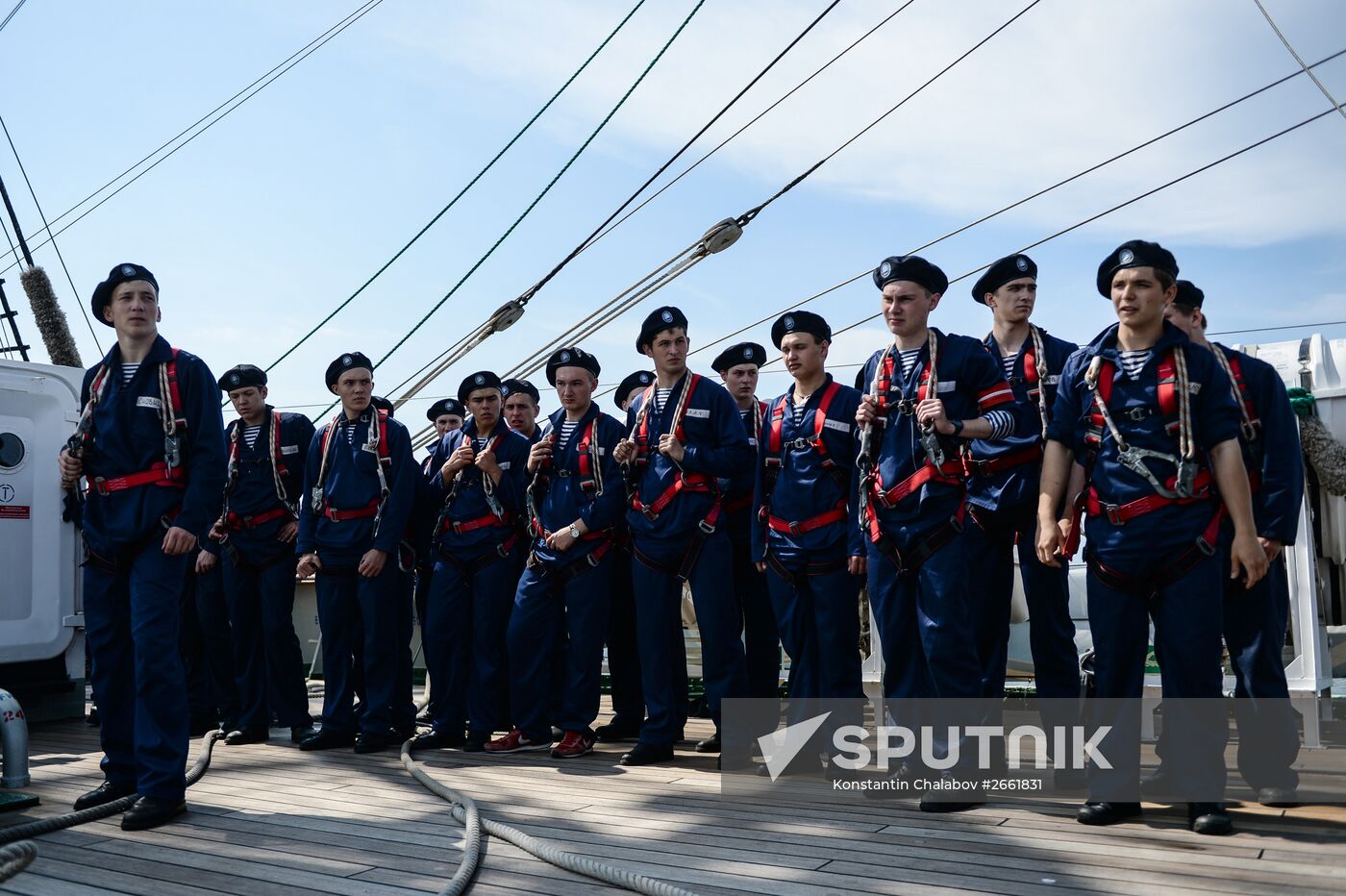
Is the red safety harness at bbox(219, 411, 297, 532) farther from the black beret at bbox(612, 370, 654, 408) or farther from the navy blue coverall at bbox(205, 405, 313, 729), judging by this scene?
the black beret at bbox(612, 370, 654, 408)

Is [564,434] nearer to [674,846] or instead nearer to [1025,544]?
[1025,544]

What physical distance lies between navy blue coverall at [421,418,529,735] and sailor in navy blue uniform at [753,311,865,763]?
1.50 m

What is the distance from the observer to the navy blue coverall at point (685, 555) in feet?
16.6

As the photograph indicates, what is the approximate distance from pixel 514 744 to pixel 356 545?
1251mm

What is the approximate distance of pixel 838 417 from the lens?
4.65 meters

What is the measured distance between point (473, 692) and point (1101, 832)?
319 cm

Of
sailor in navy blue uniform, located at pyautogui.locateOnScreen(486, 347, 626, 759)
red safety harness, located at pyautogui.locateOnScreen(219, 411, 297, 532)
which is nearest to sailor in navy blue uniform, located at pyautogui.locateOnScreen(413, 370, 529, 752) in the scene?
sailor in navy blue uniform, located at pyautogui.locateOnScreen(486, 347, 626, 759)

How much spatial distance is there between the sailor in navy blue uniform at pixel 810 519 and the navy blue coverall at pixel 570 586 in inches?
33.5

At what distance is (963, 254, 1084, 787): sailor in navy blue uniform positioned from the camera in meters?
4.36

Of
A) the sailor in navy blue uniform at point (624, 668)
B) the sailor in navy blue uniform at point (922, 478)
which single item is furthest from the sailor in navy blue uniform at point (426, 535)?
the sailor in navy blue uniform at point (922, 478)

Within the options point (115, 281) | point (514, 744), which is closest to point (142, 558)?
point (115, 281)

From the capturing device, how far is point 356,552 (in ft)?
18.9

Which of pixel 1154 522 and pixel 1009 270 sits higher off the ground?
pixel 1009 270

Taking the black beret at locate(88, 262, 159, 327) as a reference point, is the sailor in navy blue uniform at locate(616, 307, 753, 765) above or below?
below
